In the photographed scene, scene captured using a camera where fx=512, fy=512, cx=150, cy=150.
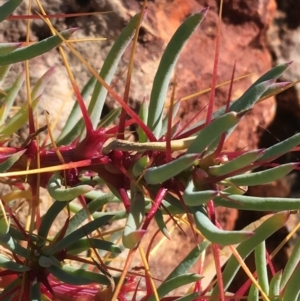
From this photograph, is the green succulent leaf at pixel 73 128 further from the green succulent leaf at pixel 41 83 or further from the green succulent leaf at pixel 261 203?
the green succulent leaf at pixel 261 203

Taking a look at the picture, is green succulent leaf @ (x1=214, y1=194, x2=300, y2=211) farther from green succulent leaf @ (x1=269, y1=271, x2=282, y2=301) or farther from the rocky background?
the rocky background

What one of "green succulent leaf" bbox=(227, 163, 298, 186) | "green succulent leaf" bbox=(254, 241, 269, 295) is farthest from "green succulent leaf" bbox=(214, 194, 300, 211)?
"green succulent leaf" bbox=(254, 241, 269, 295)

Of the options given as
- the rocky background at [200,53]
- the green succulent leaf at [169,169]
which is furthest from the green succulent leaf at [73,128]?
the rocky background at [200,53]

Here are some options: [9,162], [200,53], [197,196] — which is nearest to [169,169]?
[197,196]

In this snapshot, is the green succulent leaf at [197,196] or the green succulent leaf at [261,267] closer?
the green succulent leaf at [197,196]

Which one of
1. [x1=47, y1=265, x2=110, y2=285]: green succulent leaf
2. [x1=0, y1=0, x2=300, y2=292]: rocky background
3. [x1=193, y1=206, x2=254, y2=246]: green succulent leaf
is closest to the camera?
[x1=193, y1=206, x2=254, y2=246]: green succulent leaf

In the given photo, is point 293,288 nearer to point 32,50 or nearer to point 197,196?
point 197,196
